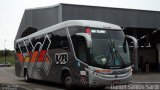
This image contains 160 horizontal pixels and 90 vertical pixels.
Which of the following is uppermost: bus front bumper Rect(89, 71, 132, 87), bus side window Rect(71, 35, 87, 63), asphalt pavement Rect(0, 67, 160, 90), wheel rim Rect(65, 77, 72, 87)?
bus side window Rect(71, 35, 87, 63)

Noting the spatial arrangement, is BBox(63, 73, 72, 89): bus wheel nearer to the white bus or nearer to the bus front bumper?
the white bus

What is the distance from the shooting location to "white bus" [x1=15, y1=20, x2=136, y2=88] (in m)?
14.9

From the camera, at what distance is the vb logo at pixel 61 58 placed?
666 inches

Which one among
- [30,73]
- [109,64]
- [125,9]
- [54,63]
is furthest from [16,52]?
[109,64]

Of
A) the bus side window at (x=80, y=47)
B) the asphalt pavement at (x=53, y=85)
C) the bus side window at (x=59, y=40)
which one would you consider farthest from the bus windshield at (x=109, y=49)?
the asphalt pavement at (x=53, y=85)

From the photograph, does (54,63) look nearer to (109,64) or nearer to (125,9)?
(109,64)

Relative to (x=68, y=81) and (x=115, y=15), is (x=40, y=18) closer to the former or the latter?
(x=115, y=15)

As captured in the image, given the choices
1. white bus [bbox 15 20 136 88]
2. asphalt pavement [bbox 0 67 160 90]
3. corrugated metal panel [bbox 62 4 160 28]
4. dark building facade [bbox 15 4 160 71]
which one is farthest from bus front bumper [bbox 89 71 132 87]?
corrugated metal panel [bbox 62 4 160 28]

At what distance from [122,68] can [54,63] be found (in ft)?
14.1

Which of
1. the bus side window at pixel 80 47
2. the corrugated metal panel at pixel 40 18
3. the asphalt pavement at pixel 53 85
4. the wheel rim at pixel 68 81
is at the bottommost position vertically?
the asphalt pavement at pixel 53 85

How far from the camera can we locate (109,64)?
1505cm

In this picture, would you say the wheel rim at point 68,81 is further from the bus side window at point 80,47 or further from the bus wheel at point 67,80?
the bus side window at point 80,47

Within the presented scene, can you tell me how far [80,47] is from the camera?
1553cm

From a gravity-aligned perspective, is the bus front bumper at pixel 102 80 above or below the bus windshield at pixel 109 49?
below
